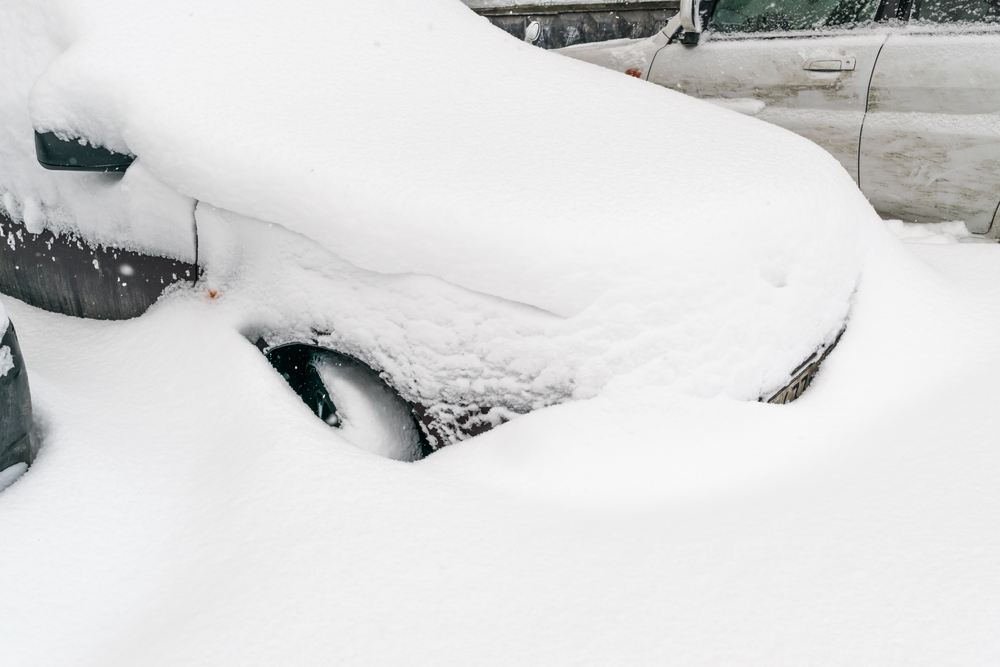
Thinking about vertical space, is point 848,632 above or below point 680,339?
below

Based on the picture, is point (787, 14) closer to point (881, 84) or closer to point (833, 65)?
point (833, 65)

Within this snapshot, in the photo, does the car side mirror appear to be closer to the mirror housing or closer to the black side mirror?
the mirror housing

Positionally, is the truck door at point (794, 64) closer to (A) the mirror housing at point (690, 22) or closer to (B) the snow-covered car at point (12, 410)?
(A) the mirror housing at point (690, 22)

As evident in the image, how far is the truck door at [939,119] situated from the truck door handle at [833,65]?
0.51 ft

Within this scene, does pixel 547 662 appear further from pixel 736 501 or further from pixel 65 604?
pixel 65 604

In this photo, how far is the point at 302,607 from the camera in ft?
4.01

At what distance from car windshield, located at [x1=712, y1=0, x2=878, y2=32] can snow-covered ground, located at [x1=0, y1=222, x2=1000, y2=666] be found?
2.81 meters

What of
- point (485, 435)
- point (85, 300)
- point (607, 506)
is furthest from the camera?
point (85, 300)

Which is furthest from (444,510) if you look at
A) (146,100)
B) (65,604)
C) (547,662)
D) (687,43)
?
(687,43)

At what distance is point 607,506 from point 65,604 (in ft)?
3.36

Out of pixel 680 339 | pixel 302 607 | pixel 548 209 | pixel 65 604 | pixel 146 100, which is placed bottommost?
pixel 65 604

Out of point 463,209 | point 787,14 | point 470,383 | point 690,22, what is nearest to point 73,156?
point 463,209

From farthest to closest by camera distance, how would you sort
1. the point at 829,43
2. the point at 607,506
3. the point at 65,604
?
the point at 829,43, the point at 607,506, the point at 65,604

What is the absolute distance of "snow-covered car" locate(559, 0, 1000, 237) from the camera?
11.6 feet
